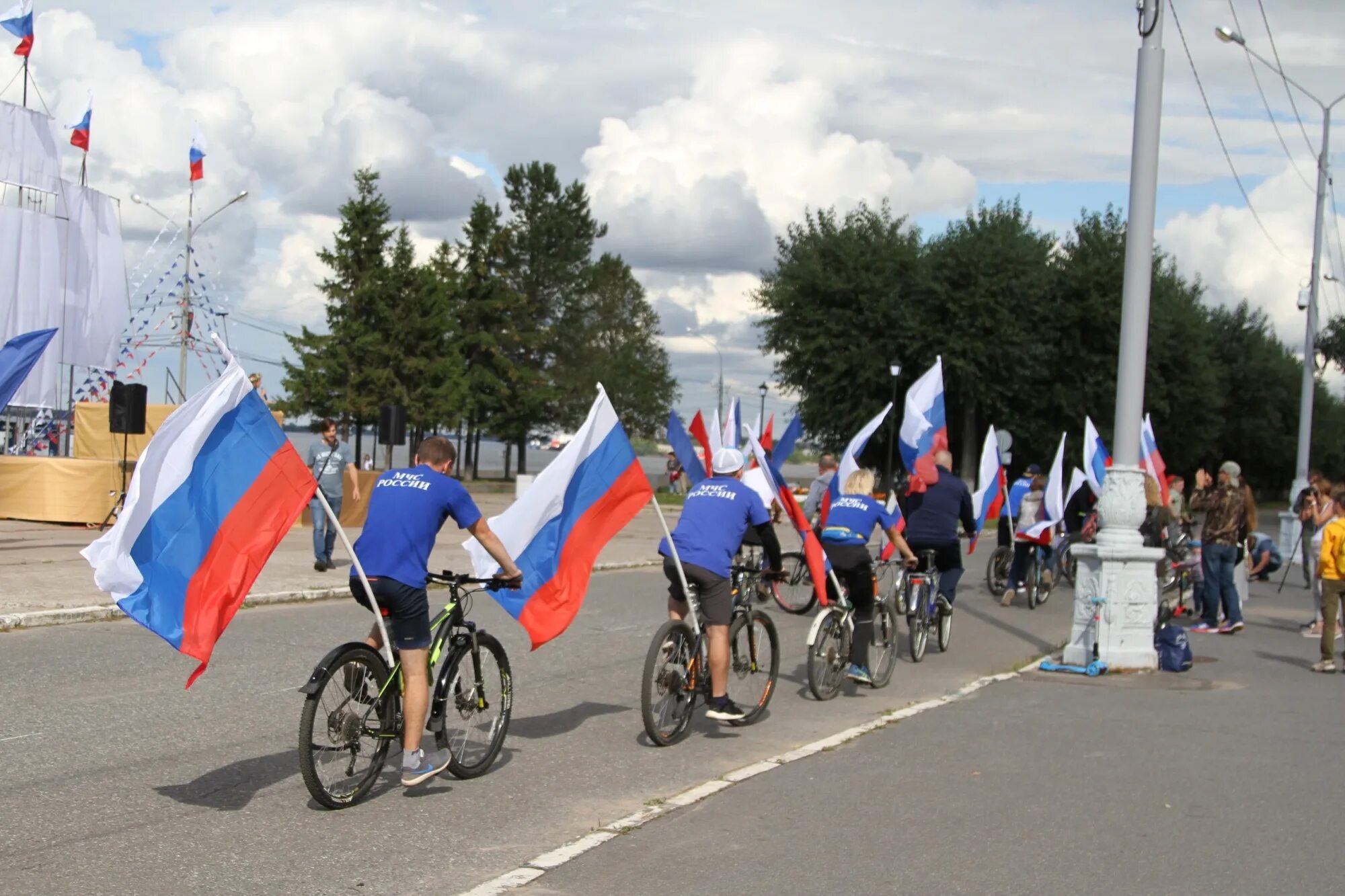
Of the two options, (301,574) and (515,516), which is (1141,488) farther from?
(301,574)

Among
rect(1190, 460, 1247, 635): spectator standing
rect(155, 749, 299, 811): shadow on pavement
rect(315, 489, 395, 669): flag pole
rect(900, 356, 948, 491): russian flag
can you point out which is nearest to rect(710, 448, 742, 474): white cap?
rect(315, 489, 395, 669): flag pole

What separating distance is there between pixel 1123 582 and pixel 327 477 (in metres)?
9.65

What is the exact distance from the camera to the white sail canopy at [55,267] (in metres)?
51.0

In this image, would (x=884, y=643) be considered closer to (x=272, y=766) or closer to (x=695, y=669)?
(x=695, y=669)

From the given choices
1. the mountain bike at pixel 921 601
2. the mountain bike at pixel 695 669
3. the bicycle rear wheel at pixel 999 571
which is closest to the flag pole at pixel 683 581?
the mountain bike at pixel 695 669

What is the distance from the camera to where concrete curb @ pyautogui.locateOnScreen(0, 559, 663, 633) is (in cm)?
1173

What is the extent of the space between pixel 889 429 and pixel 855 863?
4222 cm

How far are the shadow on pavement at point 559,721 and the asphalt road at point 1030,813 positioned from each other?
154 centimetres

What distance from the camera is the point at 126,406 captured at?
835 inches

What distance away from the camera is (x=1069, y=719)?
9.32m

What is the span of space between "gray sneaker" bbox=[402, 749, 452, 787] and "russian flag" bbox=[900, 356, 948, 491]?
684 centimetres

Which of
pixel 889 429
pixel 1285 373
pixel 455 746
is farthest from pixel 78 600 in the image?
pixel 1285 373

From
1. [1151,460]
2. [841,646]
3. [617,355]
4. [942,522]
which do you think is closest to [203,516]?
[841,646]

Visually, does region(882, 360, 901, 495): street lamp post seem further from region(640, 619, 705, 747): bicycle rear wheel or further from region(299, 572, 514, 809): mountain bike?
region(299, 572, 514, 809): mountain bike
